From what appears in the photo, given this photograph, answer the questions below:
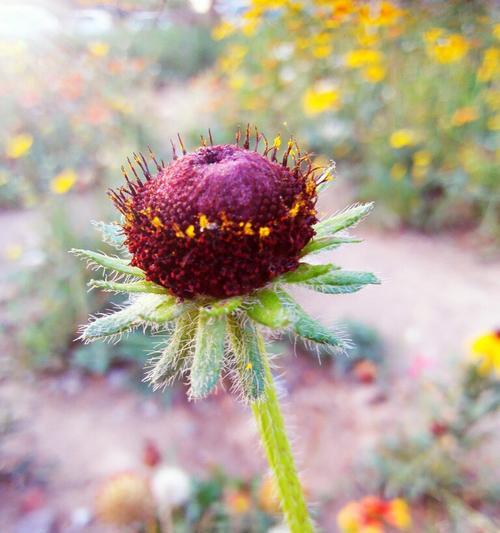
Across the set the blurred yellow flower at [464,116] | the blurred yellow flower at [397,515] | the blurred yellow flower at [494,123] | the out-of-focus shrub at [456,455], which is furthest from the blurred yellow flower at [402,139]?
the blurred yellow flower at [397,515]

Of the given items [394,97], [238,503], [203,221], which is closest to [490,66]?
[394,97]

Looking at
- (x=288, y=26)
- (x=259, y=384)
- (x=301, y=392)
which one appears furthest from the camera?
(x=288, y=26)

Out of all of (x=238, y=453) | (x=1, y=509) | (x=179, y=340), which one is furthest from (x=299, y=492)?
(x=1, y=509)

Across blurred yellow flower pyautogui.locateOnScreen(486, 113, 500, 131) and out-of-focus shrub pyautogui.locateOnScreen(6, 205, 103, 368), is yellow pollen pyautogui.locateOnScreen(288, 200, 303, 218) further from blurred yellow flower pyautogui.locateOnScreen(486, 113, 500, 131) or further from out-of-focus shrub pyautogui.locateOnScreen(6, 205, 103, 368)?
blurred yellow flower pyautogui.locateOnScreen(486, 113, 500, 131)

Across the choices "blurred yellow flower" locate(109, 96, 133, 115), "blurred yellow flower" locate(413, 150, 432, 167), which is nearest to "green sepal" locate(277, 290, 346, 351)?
"blurred yellow flower" locate(413, 150, 432, 167)

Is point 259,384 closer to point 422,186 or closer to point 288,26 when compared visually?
point 422,186

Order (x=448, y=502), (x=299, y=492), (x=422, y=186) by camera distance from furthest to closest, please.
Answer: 1. (x=422, y=186)
2. (x=448, y=502)
3. (x=299, y=492)
